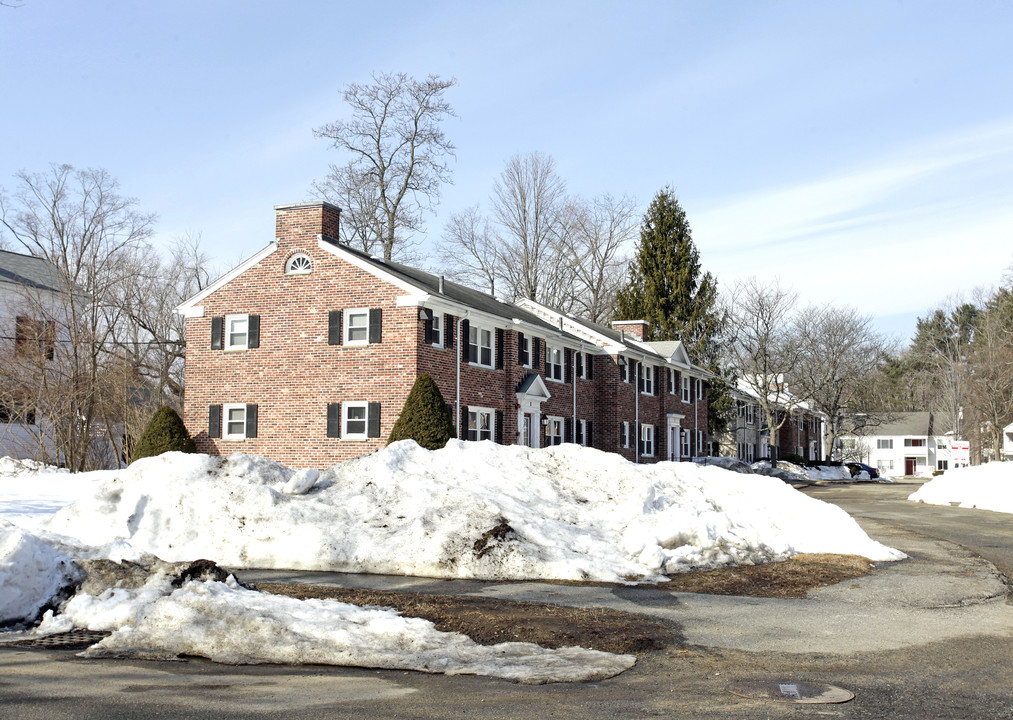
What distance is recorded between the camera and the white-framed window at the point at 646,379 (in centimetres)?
4500

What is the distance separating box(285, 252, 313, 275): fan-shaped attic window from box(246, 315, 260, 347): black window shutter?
6.16ft

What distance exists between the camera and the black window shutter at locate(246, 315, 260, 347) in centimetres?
2994

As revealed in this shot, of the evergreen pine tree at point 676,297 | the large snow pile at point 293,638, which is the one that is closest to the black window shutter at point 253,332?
the large snow pile at point 293,638

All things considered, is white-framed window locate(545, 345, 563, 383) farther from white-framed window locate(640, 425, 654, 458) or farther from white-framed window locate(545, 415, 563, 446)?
white-framed window locate(640, 425, 654, 458)

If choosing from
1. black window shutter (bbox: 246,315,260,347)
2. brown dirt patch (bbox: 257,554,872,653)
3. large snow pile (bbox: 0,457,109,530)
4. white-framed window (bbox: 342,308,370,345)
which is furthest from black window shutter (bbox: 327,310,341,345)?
brown dirt patch (bbox: 257,554,872,653)

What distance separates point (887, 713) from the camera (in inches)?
237

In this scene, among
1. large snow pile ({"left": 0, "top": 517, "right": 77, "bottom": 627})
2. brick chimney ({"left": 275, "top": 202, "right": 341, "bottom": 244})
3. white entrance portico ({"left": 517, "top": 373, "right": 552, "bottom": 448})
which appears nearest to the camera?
large snow pile ({"left": 0, "top": 517, "right": 77, "bottom": 627})

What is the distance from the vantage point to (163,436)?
90.5 ft

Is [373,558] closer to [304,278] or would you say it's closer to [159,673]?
[159,673]

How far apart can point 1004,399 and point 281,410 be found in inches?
2246

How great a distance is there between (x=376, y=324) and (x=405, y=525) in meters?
15.2

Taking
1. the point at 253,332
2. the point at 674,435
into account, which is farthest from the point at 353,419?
the point at 674,435

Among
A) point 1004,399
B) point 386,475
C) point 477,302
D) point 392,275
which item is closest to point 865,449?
point 1004,399

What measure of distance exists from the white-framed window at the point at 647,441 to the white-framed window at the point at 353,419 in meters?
19.4
